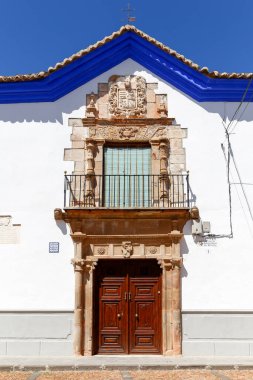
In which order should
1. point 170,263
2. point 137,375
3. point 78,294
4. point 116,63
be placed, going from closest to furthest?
point 137,375, point 78,294, point 170,263, point 116,63

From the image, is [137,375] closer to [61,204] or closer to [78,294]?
[78,294]

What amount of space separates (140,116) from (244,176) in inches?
82.0

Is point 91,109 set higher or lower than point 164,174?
higher

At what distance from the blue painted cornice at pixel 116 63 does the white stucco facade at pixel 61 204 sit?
0.13 metres

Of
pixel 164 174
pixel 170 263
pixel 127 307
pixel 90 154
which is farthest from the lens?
pixel 90 154

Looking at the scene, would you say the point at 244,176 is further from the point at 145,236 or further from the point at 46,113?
the point at 46,113

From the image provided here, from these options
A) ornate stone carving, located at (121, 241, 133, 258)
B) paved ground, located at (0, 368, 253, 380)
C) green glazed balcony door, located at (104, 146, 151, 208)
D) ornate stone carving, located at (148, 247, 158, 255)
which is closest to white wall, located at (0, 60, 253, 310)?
ornate stone carving, located at (148, 247, 158, 255)

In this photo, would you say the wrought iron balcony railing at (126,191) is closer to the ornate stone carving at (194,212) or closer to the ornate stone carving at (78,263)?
the ornate stone carving at (194,212)

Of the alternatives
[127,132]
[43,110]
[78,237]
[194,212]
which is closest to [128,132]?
[127,132]

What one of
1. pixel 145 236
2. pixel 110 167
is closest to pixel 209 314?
pixel 145 236

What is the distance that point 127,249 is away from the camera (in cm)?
753

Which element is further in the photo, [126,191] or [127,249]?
[126,191]

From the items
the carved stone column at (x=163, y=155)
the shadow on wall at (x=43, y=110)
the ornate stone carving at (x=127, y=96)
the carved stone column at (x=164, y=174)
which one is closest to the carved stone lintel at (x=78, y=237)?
the carved stone column at (x=164, y=174)

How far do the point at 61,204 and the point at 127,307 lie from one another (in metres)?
2.04
